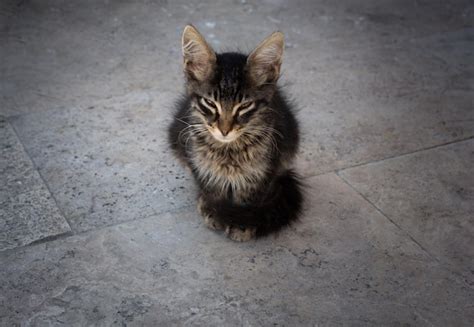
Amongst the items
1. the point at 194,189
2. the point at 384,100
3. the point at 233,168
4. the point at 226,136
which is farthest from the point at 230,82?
the point at 384,100

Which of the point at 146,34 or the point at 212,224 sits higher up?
the point at 212,224

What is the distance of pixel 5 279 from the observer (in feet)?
9.41

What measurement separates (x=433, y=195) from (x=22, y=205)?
88.9 inches

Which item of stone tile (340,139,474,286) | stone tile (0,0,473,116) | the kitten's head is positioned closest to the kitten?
the kitten's head

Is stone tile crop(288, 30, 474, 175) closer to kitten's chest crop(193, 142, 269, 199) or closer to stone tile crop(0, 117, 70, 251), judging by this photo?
kitten's chest crop(193, 142, 269, 199)

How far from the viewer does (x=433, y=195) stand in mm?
3541

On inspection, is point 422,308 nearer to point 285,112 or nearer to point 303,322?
point 303,322

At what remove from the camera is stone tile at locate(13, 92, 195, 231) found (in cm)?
343

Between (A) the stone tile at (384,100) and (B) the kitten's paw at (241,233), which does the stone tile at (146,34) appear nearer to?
(A) the stone tile at (384,100)

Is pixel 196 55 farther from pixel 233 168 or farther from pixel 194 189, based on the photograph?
pixel 194 189

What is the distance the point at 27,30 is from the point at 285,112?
9.88 ft

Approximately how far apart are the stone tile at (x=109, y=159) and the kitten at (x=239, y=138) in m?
0.28

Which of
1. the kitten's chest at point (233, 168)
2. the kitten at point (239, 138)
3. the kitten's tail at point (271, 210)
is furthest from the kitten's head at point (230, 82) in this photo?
the kitten's tail at point (271, 210)

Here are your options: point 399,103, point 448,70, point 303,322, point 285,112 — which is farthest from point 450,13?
point 303,322
